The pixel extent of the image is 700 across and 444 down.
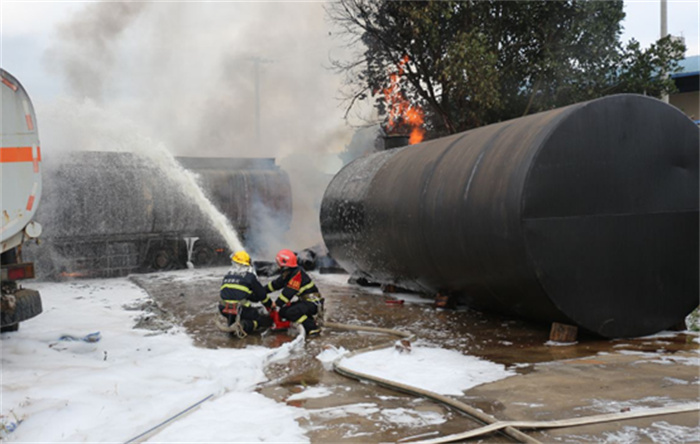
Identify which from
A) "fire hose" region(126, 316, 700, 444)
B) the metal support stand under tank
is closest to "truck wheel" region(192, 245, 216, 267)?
the metal support stand under tank

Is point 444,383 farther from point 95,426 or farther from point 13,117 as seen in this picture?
point 13,117

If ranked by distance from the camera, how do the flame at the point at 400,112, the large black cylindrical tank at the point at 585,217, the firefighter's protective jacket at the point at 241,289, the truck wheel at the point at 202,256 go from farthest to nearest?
the flame at the point at 400,112 → the truck wheel at the point at 202,256 → the firefighter's protective jacket at the point at 241,289 → the large black cylindrical tank at the point at 585,217

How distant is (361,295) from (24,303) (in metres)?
5.73

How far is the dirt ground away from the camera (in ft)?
14.4

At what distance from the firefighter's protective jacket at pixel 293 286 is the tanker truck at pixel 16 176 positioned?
2891mm

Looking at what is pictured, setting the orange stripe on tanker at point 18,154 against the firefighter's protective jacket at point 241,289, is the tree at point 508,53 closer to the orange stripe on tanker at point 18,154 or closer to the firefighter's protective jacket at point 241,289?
the firefighter's protective jacket at point 241,289

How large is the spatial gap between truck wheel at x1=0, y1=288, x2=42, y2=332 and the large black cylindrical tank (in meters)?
4.89

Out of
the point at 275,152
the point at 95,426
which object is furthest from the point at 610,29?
the point at 95,426

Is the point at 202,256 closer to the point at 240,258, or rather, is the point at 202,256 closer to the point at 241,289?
the point at 240,258

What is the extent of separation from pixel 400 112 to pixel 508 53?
11.3 feet

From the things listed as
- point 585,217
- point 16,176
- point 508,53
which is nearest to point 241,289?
point 16,176

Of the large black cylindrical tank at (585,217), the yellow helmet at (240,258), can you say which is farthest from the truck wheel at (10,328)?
the large black cylindrical tank at (585,217)

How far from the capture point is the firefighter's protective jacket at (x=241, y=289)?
777cm

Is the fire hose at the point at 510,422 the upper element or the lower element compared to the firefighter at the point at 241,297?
lower
